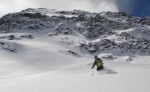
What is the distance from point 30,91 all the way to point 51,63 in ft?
105

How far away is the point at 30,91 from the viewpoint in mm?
12852

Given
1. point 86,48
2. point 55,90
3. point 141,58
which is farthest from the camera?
point 86,48

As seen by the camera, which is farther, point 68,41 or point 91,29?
point 91,29

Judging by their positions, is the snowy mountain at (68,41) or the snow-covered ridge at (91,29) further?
the snow-covered ridge at (91,29)

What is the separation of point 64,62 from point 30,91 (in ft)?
106

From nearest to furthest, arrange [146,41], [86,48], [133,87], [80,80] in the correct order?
[133,87], [80,80], [86,48], [146,41]

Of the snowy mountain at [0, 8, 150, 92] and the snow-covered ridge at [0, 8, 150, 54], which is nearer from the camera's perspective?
the snowy mountain at [0, 8, 150, 92]

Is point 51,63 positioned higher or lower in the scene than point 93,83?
lower

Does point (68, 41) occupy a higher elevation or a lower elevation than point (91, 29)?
lower

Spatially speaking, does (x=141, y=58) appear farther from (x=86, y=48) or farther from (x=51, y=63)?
(x=51, y=63)

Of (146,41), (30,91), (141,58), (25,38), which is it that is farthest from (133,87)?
(146,41)

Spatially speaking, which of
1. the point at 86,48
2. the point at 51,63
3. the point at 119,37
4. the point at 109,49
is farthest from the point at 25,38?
the point at 51,63

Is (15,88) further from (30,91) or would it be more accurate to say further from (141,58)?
(141,58)

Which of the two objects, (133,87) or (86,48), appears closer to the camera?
(133,87)
